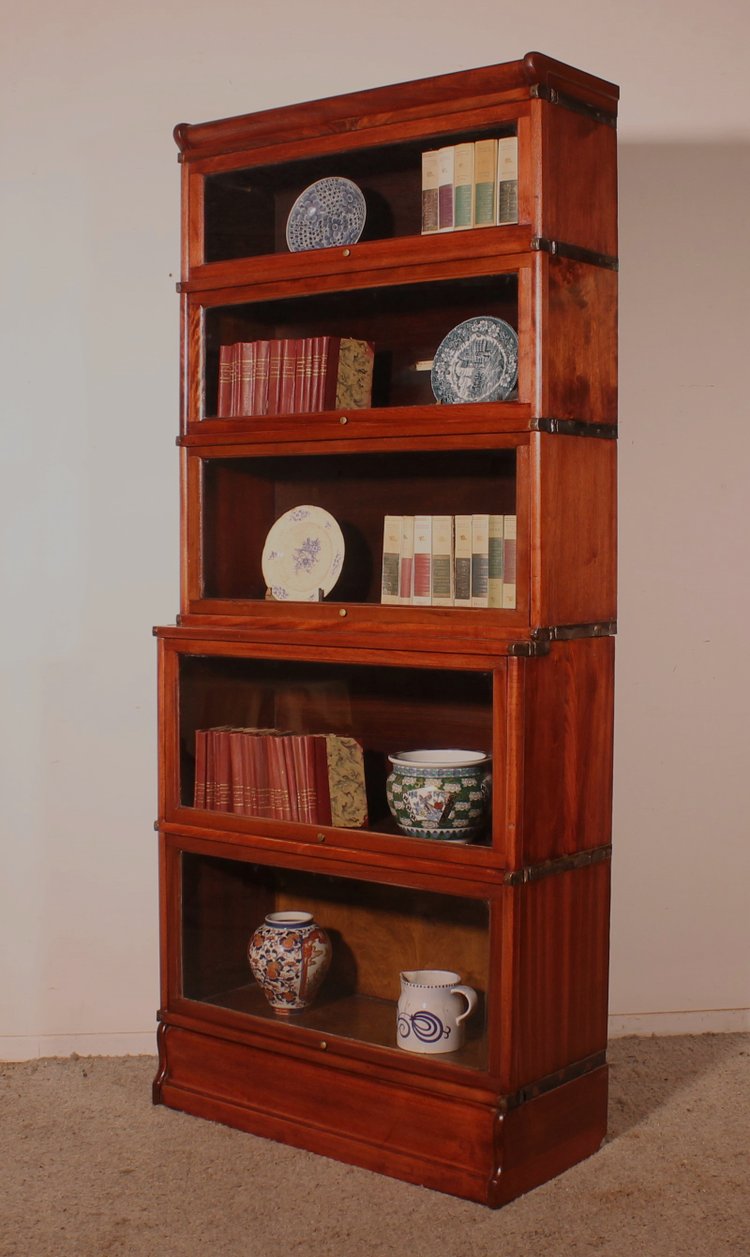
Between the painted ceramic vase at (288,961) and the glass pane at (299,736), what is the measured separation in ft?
0.80

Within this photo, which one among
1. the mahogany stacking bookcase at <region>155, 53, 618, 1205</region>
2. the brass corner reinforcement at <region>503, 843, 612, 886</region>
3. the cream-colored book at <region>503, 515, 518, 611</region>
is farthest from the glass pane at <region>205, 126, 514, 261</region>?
the brass corner reinforcement at <region>503, 843, 612, 886</region>

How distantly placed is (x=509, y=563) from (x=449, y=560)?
0.46 feet

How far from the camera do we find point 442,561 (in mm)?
2508

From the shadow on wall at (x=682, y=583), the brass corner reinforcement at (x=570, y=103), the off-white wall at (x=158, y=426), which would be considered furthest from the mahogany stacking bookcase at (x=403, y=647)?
the shadow on wall at (x=682, y=583)

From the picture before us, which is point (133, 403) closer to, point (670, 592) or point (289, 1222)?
point (670, 592)

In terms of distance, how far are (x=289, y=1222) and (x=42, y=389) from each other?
70.8 inches

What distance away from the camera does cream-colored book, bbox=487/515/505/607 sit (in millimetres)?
2412

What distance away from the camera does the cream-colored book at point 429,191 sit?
8.05ft

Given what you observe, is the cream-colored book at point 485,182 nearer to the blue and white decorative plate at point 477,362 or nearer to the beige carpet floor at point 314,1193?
the blue and white decorative plate at point 477,362

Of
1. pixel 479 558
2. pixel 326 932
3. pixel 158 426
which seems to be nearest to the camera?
pixel 479 558

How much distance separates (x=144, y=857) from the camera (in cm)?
309

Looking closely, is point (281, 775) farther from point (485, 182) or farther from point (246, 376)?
point (485, 182)

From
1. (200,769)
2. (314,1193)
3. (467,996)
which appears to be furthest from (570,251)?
(314,1193)

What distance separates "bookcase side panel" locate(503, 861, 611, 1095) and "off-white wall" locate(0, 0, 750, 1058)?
62 centimetres
